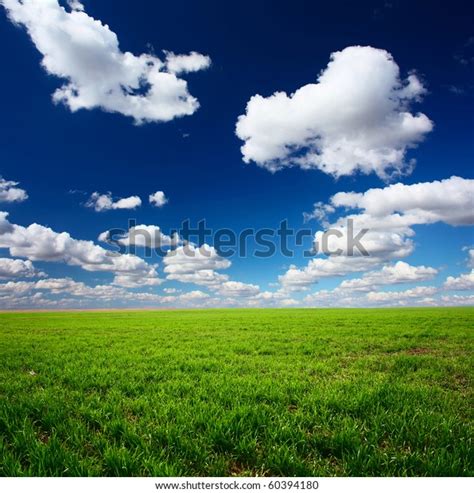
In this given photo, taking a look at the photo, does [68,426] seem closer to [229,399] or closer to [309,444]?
[229,399]

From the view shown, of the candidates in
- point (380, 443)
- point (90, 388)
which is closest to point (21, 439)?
point (90, 388)

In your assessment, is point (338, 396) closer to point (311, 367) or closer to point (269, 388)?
point (269, 388)

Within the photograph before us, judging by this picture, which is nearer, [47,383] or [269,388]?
[269,388]

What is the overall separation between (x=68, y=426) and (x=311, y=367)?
6.72m

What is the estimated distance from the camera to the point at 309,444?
4973mm

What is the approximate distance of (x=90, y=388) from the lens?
26.5 ft

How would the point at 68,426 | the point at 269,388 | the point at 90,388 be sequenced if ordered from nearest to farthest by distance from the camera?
the point at 68,426
the point at 269,388
the point at 90,388

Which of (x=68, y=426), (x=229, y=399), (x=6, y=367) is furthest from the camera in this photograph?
(x=6, y=367)
